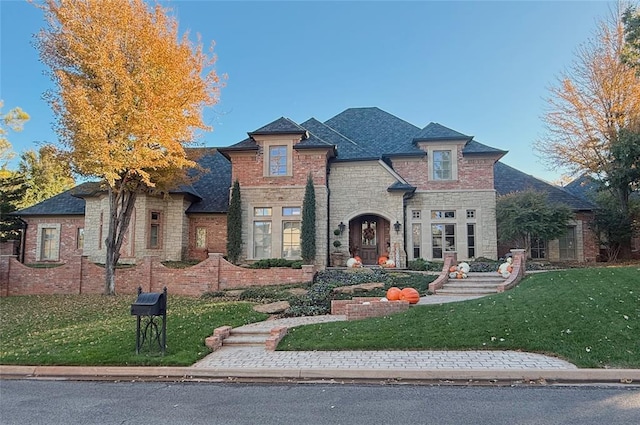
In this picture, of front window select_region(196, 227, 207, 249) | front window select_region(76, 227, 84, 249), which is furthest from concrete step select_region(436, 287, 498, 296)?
front window select_region(76, 227, 84, 249)

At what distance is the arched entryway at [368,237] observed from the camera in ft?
67.8

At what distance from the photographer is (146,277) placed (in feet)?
49.0

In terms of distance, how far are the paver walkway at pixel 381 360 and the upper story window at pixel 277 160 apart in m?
12.3

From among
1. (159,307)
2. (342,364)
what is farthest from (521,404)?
(159,307)

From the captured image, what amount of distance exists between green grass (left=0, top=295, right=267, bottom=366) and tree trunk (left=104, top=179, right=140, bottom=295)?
39.1 inches

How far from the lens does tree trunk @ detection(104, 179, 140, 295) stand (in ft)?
48.3

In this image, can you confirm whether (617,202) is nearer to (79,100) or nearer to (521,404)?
(521,404)

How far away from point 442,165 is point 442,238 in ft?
12.0

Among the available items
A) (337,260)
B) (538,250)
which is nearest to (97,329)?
(337,260)

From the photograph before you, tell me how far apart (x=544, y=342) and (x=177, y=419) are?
641 centimetres

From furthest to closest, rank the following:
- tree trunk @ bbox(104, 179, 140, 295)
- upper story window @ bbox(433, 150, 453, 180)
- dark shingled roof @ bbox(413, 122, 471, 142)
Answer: upper story window @ bbox(433, 150, 453, 180), dark shingled roof @ bbox(413, 122, 471, 142), tree trunk @ bbox(104, 179, 140, 295)

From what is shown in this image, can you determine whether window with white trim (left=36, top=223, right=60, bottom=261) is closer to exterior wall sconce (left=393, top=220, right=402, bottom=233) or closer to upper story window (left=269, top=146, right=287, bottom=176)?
upper story window (left=269, top=146, right=287, bottom=176)

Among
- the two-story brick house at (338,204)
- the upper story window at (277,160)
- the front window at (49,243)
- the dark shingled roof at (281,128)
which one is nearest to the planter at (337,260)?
the two-story brick house at (338,204)

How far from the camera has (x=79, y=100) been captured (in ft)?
41.5
